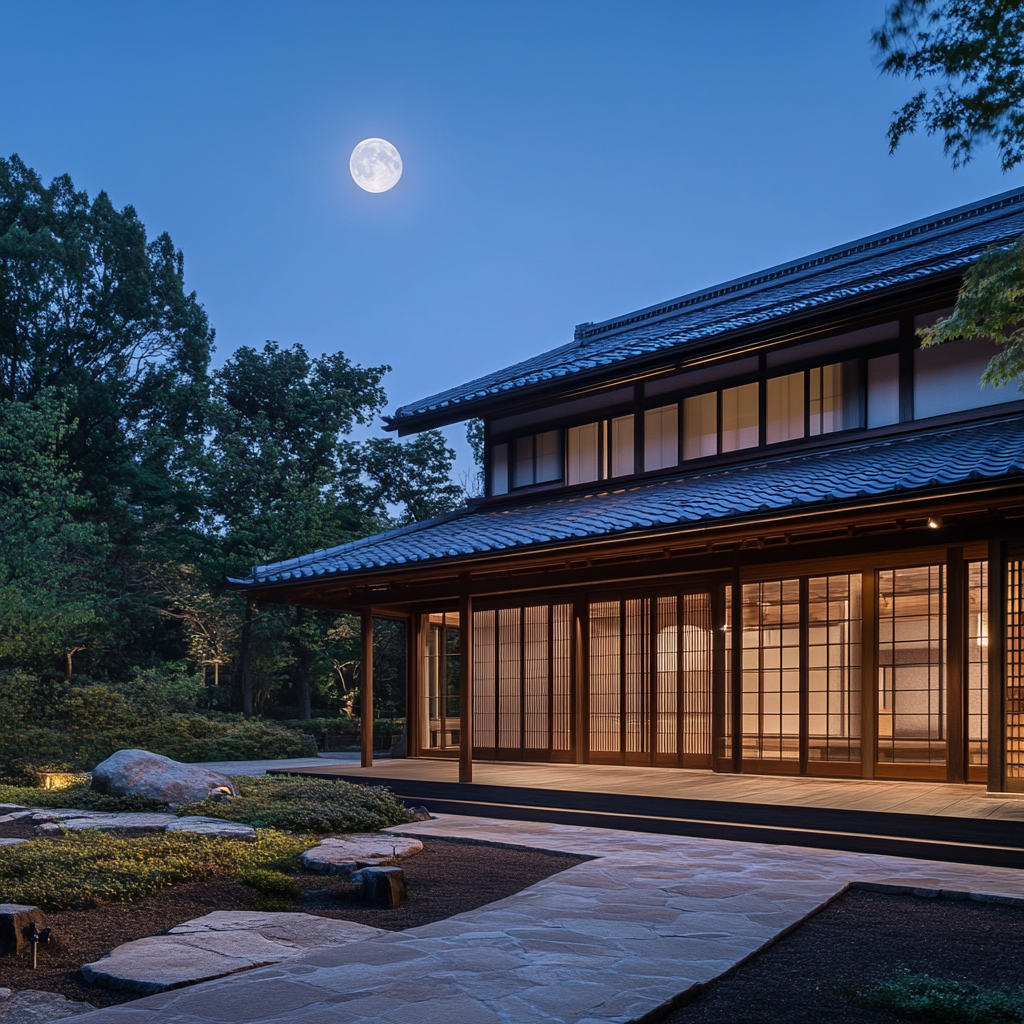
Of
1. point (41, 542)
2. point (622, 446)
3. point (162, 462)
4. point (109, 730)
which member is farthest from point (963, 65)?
point (162, 462)

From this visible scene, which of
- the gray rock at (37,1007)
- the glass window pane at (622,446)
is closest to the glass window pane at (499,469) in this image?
the glass window pane at (622,446)

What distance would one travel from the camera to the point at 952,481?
7469 millimetres

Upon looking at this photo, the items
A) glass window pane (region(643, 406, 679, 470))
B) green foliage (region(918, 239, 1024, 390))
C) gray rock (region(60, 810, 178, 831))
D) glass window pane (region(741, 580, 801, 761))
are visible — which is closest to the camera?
green foliage (region(918, 239, 1024, 390))

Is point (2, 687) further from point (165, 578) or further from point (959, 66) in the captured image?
point (959, 66)

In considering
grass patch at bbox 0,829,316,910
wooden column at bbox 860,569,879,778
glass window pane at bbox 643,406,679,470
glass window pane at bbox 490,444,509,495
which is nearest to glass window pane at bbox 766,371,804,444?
glass window pane at bbox 643,406,679,470

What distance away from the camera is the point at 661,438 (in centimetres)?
1327

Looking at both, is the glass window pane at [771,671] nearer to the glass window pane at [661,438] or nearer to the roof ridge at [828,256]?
the glass window pane at [661,438]

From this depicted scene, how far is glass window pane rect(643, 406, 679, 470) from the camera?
13.1 metres

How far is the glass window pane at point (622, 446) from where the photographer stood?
44.7ft

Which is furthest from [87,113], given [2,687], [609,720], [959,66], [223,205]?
[959,66]

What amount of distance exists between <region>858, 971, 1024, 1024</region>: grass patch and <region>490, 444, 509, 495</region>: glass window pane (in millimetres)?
11527

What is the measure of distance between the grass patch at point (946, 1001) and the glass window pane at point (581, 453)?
409 inches

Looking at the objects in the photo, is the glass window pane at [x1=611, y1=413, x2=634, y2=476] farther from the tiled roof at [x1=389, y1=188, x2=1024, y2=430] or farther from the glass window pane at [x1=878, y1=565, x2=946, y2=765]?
the glass window pane at [x1=878, y1=565, x2=946, y2=765]

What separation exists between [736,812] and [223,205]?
126201 millimetres
